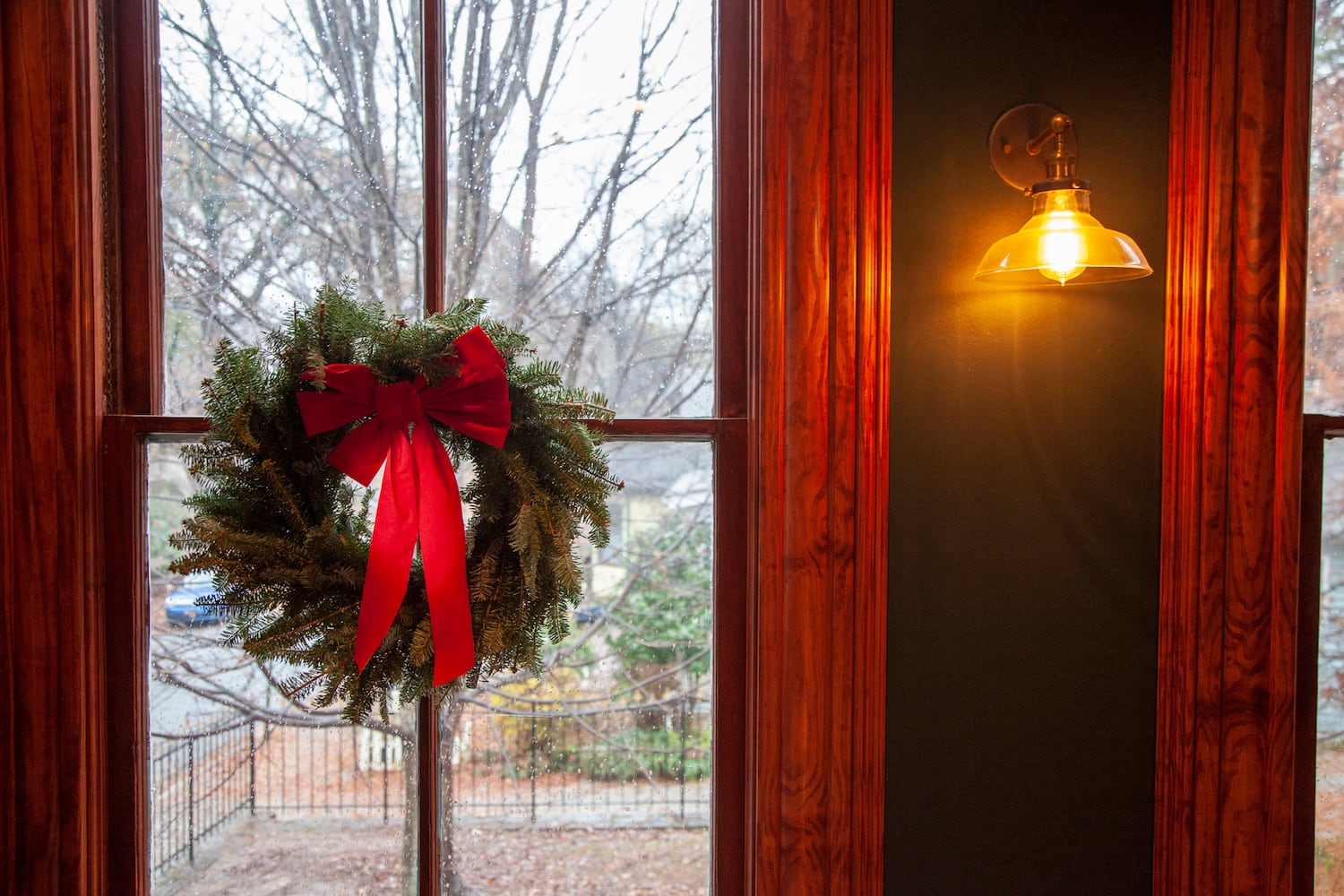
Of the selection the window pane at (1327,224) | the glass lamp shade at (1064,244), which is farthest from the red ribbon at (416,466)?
the window pane at (1327,224)

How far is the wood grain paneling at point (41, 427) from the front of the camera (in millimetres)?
1283

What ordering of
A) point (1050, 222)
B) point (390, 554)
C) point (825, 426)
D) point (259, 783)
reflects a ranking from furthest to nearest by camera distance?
point (259, 783) < point (825, 426) < point (1050, 222) < point (390, 554)

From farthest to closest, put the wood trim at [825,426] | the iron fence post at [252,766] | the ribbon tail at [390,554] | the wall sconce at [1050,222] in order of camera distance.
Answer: the iron fence post at [252,766], the wood trim at [825,426], the wall sconce at [1050,222], the ribbon tail at [390,554]

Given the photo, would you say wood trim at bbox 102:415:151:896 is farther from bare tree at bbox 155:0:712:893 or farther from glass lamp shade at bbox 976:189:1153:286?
glass lamp shade at bbox 976:189:1153:286

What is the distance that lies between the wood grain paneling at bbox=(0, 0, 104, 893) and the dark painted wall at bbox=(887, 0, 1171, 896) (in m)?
1.28

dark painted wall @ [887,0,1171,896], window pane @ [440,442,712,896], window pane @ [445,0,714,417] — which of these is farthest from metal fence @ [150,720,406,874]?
dark painted wall @ [887,0,1171,896]

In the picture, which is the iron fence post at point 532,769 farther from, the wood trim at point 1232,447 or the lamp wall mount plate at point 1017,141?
the lamp wall mount plate at point 1017,141

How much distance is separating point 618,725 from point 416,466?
0.61 metres

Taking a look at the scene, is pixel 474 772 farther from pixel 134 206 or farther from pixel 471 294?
pixel 134 206

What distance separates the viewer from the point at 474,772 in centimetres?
144

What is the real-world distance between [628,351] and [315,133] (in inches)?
25.2

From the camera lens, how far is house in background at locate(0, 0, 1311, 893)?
52.3 inches

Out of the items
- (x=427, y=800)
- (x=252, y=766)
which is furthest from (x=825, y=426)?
(x=252, y=766)

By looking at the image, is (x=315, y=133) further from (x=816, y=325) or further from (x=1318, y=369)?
(x=1318, y=369)
